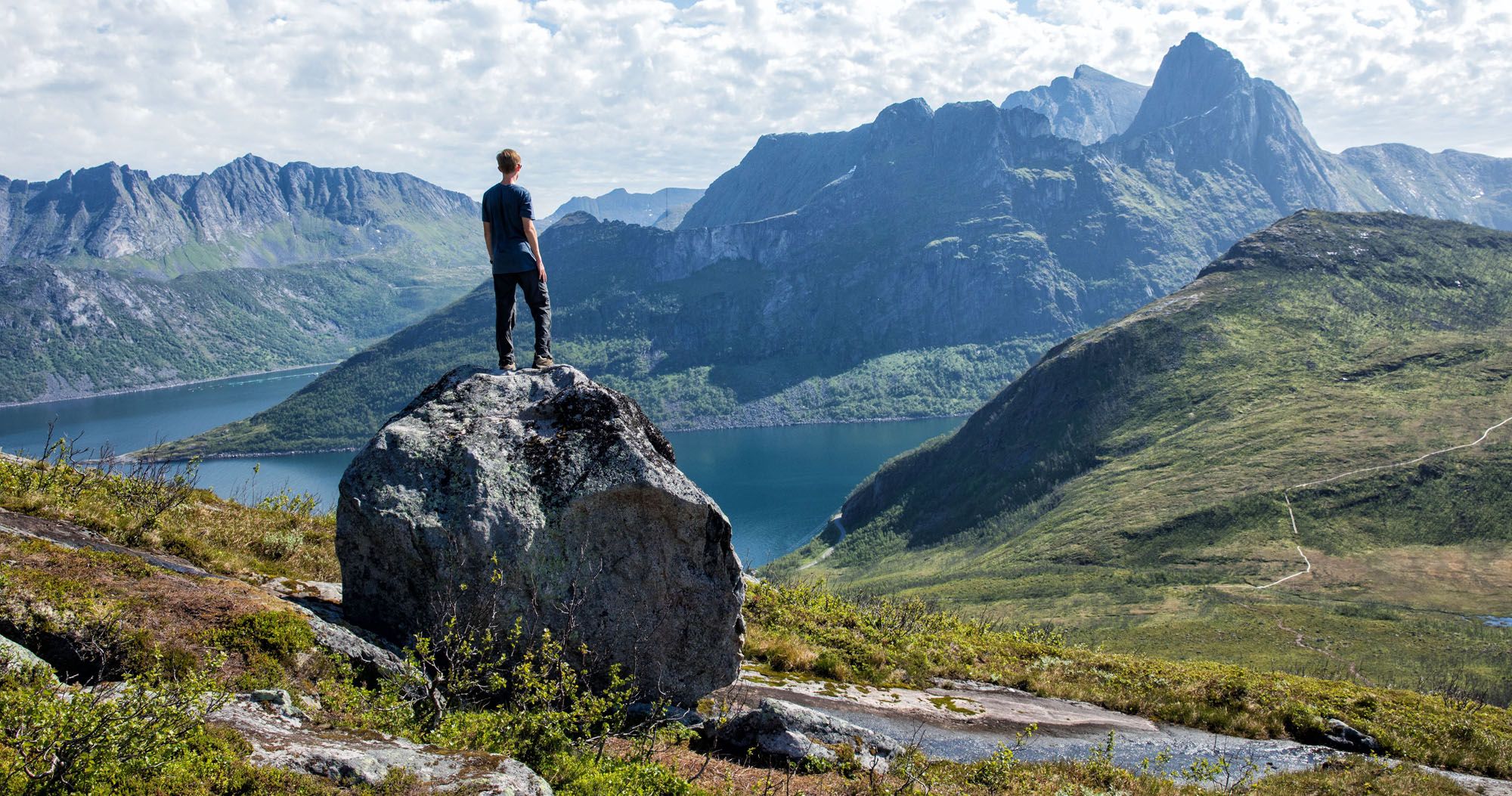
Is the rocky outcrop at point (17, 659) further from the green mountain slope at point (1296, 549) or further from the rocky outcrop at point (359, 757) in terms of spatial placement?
the green mountain slope at point (1296, 549)

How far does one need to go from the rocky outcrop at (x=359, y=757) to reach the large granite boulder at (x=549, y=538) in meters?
3.04

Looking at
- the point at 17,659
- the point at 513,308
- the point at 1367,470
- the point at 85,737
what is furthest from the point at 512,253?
the point at 1367,470

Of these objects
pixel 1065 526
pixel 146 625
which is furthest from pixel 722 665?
pixel 1065 526

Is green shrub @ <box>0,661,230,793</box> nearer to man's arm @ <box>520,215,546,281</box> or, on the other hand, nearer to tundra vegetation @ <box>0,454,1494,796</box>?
tundra vegetation @ <box>0,454,1494,796</box>

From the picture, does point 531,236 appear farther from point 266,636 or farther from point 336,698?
point 336,698

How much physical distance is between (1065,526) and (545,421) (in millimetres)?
176267

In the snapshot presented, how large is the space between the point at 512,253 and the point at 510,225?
54 cm

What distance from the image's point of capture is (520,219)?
52.4 feet

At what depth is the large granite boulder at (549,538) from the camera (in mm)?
13297

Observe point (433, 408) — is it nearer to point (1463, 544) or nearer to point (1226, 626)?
point (1226, 626)

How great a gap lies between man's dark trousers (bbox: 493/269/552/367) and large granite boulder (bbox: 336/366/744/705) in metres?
2.02

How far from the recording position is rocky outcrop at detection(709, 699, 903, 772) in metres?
12.7

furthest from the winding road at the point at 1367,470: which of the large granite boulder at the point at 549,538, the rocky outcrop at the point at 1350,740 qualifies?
the large granite boulder at the point at 549,538

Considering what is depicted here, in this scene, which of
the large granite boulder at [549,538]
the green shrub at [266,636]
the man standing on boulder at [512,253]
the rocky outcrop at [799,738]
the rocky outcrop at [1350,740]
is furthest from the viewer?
the rocky outcrop at [1350,740]
